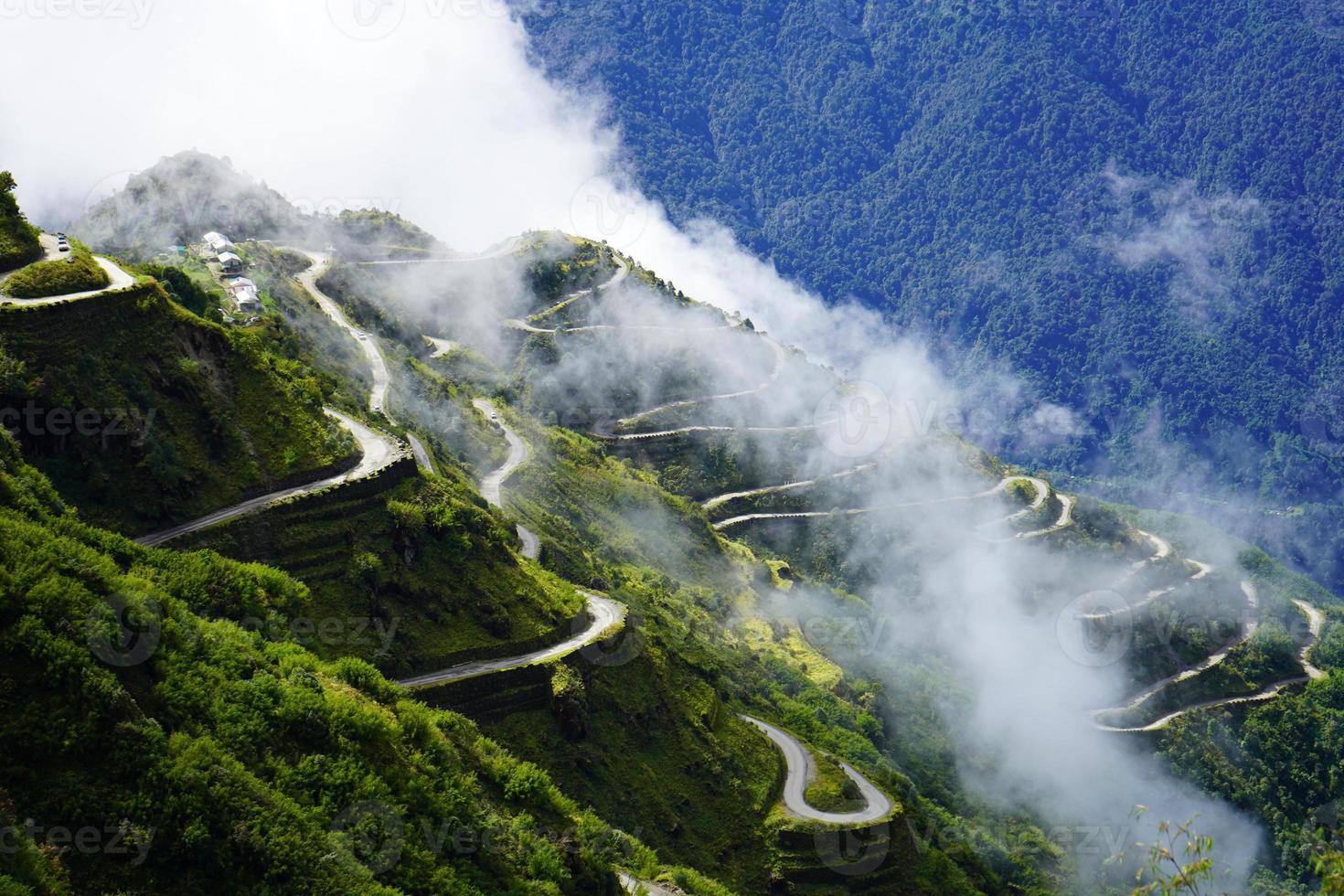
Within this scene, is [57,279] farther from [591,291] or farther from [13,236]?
[591,291]

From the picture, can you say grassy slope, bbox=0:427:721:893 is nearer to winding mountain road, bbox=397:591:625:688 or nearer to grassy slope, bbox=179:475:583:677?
grassy slope, bbox=179:475:583:677

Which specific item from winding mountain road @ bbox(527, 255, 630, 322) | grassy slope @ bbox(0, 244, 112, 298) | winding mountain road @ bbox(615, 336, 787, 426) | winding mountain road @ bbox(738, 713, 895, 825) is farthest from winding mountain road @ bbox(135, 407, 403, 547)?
winding mountain road @ bbox(527, 255, 630, 322)

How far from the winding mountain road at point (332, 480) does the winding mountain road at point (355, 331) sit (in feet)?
73.9

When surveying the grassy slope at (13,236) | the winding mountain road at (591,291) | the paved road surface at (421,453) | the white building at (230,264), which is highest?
the winding mountain road at (591,291)

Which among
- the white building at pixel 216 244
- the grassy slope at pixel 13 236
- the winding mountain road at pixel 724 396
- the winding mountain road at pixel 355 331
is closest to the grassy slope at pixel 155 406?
the grassy slope at pixel 13 236

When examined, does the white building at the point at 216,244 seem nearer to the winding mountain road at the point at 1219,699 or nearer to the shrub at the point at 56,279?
the shrub at the point at 56,279

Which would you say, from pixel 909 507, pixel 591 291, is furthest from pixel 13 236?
pixel 909 507

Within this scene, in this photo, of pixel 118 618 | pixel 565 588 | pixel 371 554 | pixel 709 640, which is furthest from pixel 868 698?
pixel 118 618

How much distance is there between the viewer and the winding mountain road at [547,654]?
49812 mm

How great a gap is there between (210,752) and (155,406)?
2184cm

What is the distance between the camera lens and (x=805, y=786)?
208 feet

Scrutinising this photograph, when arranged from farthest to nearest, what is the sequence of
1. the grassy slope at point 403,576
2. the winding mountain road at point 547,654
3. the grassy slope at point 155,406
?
the winding mountain road at point 547,654, the grassy slope at point 403,576, the grassy slope at point 155,406

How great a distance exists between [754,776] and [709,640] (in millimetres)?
27948

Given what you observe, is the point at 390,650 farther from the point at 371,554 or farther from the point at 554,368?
the point at 554,368
